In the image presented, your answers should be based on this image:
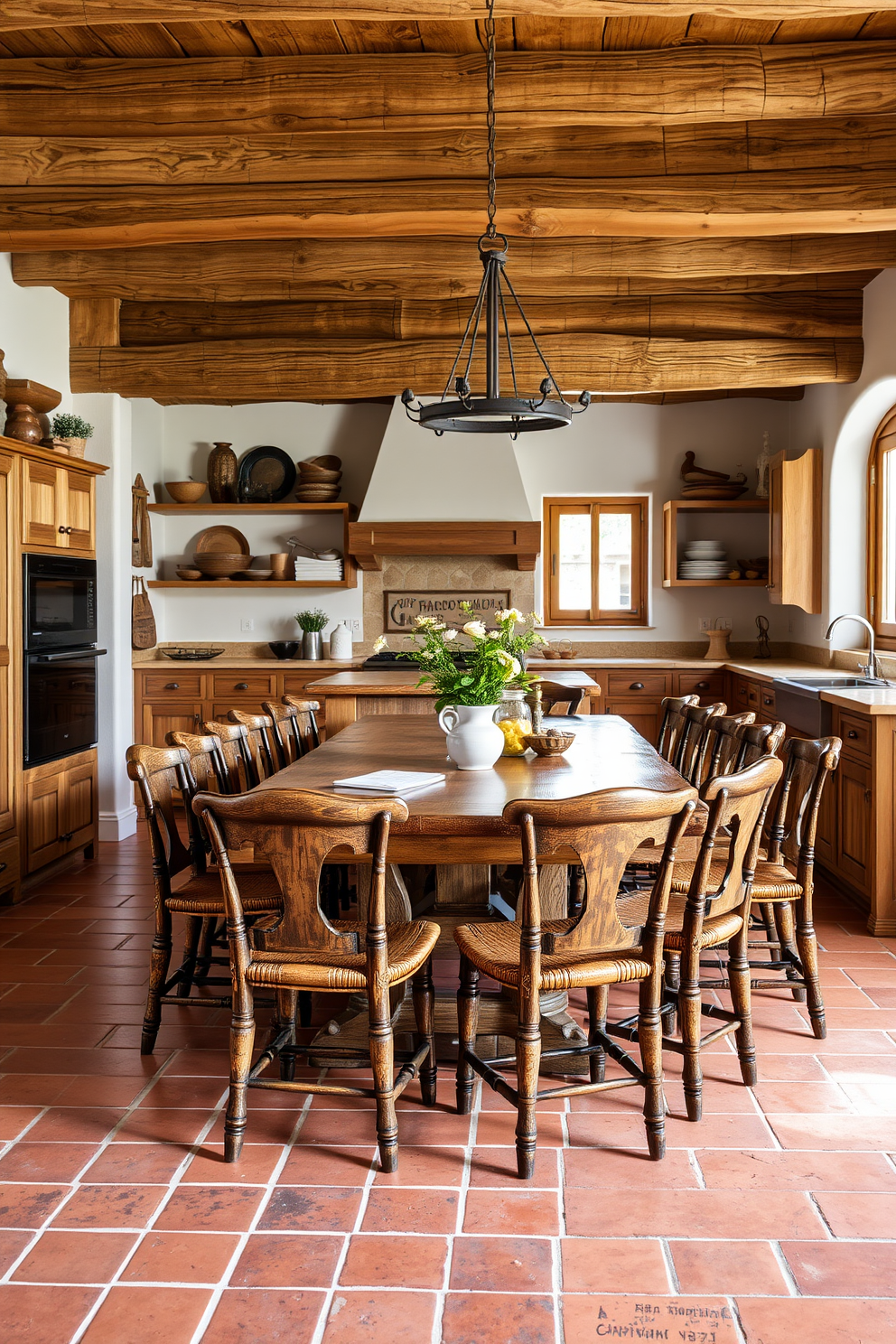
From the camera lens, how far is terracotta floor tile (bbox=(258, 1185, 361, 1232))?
7.00ft

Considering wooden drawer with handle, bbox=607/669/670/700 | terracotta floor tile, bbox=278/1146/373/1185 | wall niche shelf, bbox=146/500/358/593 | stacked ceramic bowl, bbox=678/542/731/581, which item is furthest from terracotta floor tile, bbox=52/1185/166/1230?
stacked ceramic bowl, bbox=678/542/731/581

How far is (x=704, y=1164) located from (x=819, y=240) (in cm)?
411

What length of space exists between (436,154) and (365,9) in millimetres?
842

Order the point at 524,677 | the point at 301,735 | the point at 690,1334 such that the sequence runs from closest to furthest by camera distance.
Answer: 1. the point at 690,1334
2. the point at 524,677
3. the point at 301,735

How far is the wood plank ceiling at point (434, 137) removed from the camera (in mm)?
3354

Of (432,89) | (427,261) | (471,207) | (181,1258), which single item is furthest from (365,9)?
(181,1258)

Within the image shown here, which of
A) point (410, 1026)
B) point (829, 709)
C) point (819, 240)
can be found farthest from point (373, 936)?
point (819, 240)

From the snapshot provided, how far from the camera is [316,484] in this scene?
725 cm

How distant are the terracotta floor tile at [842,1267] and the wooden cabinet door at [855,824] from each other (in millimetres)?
2310

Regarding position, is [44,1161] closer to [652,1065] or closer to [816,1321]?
[652,1065]

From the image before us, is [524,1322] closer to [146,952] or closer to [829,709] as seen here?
[146,952]

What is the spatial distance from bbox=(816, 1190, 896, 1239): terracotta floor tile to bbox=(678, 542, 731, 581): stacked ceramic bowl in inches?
204

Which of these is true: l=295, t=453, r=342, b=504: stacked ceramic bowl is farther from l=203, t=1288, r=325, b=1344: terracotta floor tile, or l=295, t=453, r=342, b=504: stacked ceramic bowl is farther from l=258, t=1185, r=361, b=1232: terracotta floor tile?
l=203, t=1288, r=325, b=1344: terracotta floor tile

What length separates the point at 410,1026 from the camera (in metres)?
3.04
